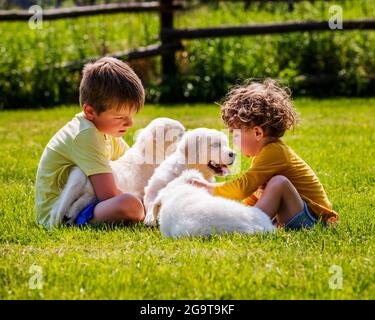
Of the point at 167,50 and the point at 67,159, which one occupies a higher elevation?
the point at 167,50

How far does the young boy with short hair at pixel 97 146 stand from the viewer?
4590 mm

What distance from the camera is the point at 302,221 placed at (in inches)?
173

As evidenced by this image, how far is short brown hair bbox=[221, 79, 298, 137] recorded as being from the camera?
4.57 m

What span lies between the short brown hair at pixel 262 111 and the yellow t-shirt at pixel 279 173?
0.44ft

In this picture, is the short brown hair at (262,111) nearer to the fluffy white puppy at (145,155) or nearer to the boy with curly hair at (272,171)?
the boy with curly hair at (272,171)

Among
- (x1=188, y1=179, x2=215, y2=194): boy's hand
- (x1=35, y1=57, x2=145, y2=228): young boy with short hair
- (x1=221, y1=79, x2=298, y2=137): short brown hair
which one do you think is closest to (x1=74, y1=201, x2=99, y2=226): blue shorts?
(x1=35, y1=57, x2=145, y2=228): young boy with short hair

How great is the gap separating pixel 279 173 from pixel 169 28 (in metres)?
7.10

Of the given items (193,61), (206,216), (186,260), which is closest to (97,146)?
(206,216)

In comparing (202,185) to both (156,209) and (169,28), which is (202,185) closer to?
(156,209)

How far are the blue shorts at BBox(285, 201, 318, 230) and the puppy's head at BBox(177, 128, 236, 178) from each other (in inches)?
28.3

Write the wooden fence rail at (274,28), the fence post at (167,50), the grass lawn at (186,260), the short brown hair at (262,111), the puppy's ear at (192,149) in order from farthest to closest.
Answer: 1. the fence post at (167,50)
2. the wooden fence rail at (274,28)
3. the puppy's ear at (192,149)
4. the short brown hair at (262,111)
5. the grass lawn at (186,260)

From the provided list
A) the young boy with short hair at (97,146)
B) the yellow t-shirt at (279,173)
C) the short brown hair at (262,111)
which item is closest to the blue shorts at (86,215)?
the young boy with short hair at (97,146)

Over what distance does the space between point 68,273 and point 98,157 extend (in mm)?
1252

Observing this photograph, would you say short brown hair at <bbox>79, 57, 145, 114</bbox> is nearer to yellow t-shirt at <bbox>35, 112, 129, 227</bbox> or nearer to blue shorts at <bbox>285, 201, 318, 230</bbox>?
yellow t-shirt at <bbox>35, 112, 129, 227</bbox>
